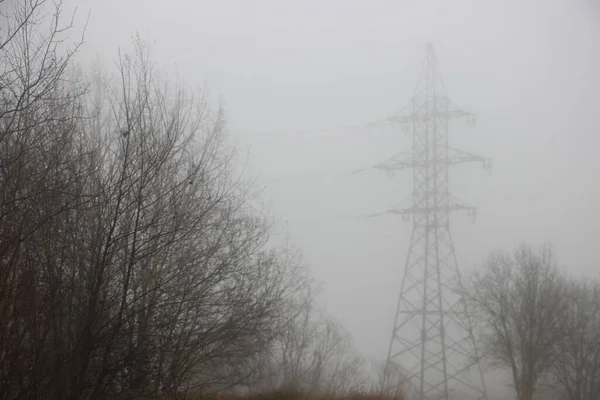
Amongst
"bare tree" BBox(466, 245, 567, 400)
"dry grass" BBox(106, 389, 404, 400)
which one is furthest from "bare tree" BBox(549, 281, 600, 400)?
"dry grass" BBox(106, 389, 404, 400)

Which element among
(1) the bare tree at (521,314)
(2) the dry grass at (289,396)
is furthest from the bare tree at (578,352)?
(2) the dry grass at (289,396)

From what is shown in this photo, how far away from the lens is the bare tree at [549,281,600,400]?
983 centimetres

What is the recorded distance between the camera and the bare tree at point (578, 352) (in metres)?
9.83

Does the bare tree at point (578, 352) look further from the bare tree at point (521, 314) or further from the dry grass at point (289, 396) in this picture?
the dry grass at point (289, 396)

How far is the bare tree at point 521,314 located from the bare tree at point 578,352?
0.15 m

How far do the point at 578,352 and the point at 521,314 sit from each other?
116cm

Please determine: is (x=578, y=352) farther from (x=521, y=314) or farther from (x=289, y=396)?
(x=289, y=396)

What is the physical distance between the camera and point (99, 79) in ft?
24.0

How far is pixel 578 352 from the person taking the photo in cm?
1011

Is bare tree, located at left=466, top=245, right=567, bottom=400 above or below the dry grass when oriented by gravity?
above

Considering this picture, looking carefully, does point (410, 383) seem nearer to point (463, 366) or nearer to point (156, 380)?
point (463, 366)

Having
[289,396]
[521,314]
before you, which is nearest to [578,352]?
[521,314]

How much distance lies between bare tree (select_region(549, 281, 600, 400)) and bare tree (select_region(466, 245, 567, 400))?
0.15 meters

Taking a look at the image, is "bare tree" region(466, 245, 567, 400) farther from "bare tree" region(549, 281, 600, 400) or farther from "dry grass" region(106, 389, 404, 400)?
"dry grass" region(106, 389, 404, 400)
